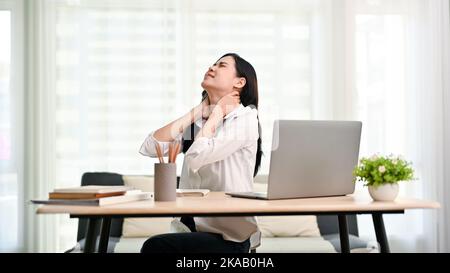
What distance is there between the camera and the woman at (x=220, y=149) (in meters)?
1.70

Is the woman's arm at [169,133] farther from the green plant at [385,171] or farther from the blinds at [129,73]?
the blinds at [129,73]

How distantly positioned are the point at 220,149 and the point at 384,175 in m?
0.49

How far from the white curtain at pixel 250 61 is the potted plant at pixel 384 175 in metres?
2.31

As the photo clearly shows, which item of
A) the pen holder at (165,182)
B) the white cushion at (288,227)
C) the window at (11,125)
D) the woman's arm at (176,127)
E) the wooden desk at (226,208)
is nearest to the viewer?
the wooden desk at (226,208)

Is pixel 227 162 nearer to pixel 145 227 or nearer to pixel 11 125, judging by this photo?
pixel 145 227

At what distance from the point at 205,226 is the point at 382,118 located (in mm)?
2479

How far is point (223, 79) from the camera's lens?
6.75ft

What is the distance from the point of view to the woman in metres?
1.70

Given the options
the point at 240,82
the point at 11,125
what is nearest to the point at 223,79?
the point at 240,82

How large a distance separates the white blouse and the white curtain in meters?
1.87

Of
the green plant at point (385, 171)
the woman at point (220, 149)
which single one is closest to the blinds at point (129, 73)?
the woman at point (220, 149)

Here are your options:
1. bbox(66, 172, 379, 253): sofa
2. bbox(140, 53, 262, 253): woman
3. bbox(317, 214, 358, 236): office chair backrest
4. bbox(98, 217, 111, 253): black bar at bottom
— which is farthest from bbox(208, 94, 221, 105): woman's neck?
bbox(317, 214, 358, 236): office chair backrest

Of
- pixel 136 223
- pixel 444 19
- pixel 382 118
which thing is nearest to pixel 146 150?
pixel 136 223

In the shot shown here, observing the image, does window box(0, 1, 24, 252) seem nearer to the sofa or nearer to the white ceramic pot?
the sofa
